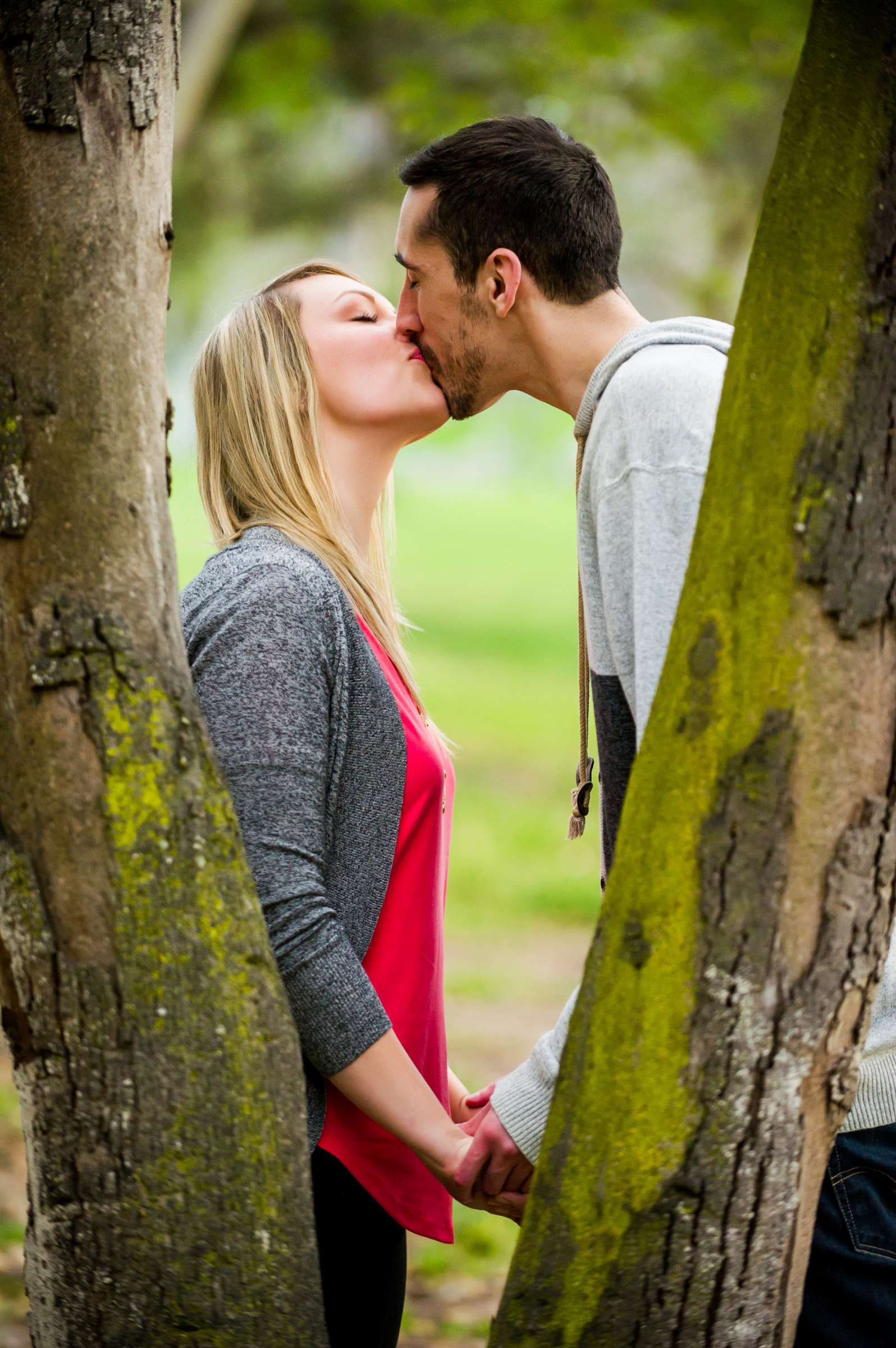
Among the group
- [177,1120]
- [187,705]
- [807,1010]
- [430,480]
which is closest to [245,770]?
[187,705]

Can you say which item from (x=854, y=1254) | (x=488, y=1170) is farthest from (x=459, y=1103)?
(x=854, y=1254)

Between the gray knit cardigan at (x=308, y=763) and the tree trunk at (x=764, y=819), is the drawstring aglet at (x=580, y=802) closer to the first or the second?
the gray knit cardigan at (x=308, y=763)

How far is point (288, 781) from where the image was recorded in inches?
81.7

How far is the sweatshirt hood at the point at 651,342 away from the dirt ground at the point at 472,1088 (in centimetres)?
316

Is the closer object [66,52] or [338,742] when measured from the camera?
[66,52]

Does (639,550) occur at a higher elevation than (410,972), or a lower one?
higher

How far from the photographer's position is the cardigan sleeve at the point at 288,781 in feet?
6.74

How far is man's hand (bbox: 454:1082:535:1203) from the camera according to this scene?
7.06ft

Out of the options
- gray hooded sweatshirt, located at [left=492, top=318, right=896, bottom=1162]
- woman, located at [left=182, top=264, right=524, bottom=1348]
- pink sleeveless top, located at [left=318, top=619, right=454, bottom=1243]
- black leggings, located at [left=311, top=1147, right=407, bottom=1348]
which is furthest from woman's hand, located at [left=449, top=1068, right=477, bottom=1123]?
gray hooded sweatshirt, located at [left=492, top=318, right=896, bottom=1162]

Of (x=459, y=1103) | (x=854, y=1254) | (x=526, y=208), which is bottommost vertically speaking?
(x=459, y=1103)

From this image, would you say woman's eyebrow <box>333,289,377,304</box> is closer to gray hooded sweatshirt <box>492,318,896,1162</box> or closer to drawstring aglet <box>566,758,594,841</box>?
gray hooded sweatshirt <box>492,318,896,1162</box>

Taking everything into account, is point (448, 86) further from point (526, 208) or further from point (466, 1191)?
point (466, 1191)

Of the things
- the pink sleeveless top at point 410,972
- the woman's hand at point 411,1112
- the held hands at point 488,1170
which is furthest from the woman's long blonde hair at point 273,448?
the held hands at point 488,1170

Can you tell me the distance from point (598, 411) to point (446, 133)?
563 cm
